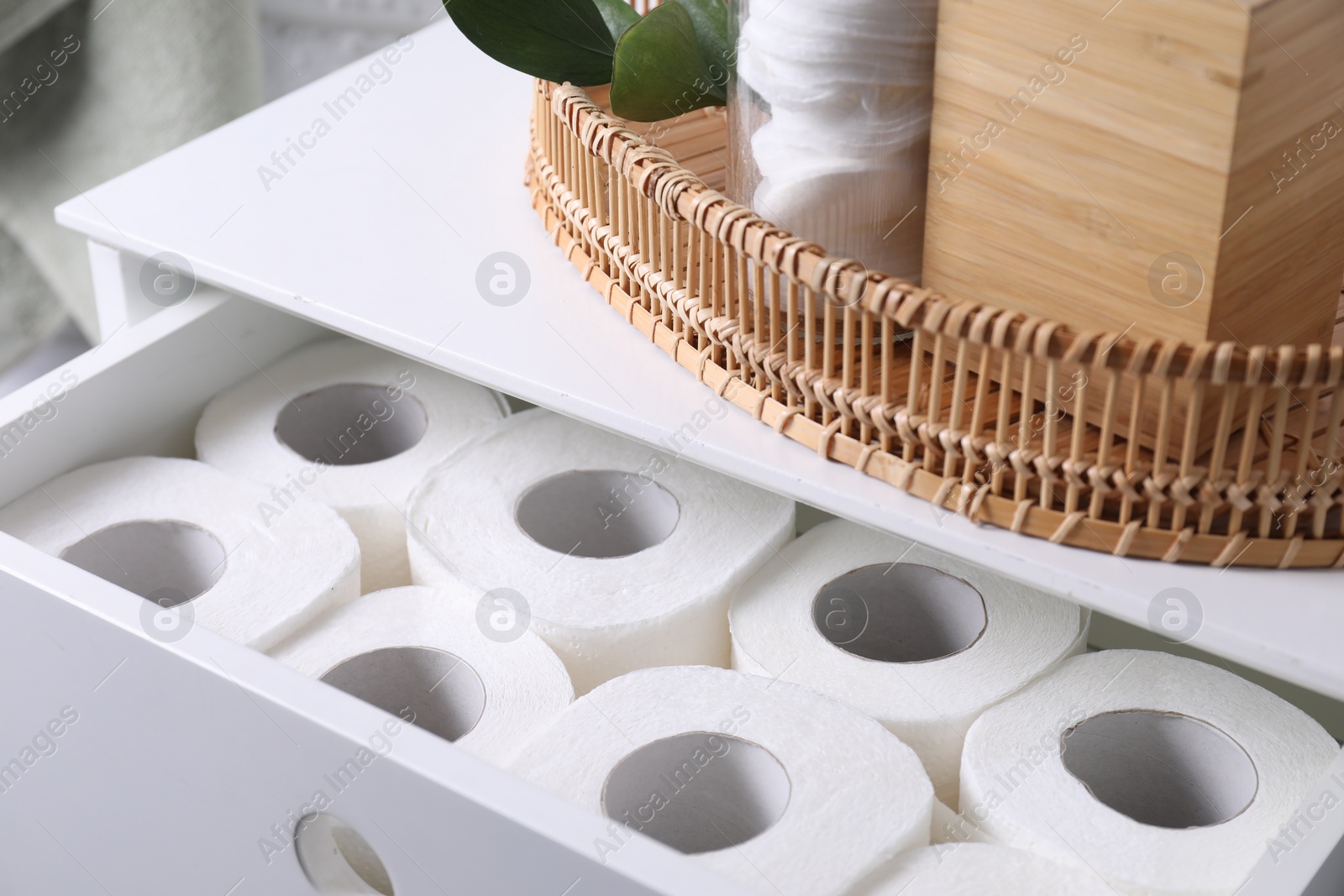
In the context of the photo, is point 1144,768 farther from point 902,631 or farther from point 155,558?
point 155,558

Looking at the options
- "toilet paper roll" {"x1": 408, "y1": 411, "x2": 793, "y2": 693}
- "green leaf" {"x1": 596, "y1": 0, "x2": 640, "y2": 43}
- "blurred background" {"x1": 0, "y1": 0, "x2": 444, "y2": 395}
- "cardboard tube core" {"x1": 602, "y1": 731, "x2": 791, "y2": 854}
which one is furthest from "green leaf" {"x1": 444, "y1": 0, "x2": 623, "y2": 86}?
"blurred background" {"x1": 0, "y1": 0, "x2": 444, "y2": 395}

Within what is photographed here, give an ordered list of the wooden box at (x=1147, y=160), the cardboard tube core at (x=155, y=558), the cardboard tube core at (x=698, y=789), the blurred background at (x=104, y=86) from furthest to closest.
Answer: the blurred background at (x=104, y=86) → the cardboard tube core at (x=155, y=558) → the cardboard tube core at (x=698, y=789) → the wooden box at (x=1147, y=160)

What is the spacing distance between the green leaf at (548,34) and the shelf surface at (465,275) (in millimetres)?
78

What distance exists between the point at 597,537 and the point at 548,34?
250 millimetres

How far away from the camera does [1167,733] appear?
1.56 ft

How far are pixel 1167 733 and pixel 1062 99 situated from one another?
24cm

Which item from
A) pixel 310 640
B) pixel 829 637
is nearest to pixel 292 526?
pixel 310 640

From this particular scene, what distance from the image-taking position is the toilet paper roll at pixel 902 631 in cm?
48

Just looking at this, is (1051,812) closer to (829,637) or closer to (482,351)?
Result: (829,637)

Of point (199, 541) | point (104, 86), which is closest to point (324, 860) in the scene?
point (199, 541)

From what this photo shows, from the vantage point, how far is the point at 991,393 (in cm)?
45

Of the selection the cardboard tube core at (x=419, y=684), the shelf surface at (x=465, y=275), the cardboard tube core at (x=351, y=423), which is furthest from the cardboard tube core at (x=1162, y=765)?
the cardboard tube core at (x=351, y=423)

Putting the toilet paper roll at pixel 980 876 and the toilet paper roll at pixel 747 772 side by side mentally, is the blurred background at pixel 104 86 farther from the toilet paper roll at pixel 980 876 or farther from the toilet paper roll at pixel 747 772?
the toilet paper roll at pixel 980 876

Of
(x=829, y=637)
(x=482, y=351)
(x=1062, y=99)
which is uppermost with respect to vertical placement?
(x=1062, y=99)
